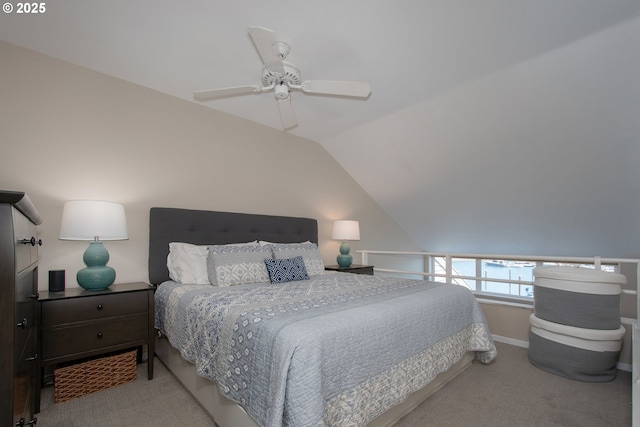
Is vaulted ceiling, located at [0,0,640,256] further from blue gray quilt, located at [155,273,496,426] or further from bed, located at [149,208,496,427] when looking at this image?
blue gray quilt, located at [155,273,496,426]

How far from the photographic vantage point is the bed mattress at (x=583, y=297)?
2.22m

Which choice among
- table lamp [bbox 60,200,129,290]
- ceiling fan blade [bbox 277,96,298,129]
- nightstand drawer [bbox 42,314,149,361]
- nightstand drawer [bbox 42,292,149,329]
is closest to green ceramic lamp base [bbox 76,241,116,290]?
table lamp [bbox 60,200,129,290]

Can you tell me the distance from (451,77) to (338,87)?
3.68ft

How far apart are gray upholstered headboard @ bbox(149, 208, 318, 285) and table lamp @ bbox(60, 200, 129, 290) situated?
1.40 feet

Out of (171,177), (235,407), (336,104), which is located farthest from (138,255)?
(336,104)

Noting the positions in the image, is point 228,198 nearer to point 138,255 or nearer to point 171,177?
point 171,177

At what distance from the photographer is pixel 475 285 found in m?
5.59

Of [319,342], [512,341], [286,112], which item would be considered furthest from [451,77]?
[512,341]

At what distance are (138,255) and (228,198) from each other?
3.39ft

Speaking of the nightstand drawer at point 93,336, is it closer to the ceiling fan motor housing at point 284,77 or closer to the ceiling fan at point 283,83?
the ceiling fan at point 283,83

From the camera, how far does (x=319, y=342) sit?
48.6 inches

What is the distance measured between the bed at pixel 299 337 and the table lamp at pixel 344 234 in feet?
3.82

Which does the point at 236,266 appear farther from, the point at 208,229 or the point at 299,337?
the point at 299,337

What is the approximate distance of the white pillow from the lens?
2.52 metres
